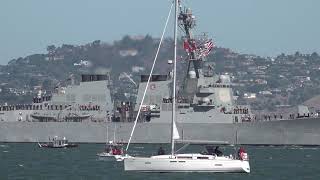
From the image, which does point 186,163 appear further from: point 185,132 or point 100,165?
point 185,132

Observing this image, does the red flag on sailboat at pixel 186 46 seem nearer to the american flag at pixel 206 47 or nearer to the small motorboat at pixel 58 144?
the american flag at pixel 206 47

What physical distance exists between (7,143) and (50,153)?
1835 cm

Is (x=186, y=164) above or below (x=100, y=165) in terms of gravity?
above

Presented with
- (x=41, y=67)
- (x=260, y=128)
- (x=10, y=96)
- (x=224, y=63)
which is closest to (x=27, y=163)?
(x=260, y=128)

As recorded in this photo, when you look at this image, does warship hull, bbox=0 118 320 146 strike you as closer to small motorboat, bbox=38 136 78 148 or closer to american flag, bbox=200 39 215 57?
small motorboat, bbox=38 136 78 148

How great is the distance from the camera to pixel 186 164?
154 feet

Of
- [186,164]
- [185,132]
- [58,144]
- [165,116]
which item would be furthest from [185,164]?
[165,116]

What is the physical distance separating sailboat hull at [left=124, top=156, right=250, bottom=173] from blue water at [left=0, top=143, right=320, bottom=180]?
0.95 feet

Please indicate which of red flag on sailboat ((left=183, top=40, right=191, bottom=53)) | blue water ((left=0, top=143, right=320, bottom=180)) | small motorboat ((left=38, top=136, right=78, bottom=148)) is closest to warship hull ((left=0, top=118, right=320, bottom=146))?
blue water ((left=0, top=143, right=320, bottom=180))

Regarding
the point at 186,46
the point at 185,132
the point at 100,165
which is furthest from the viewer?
the point at 186,46

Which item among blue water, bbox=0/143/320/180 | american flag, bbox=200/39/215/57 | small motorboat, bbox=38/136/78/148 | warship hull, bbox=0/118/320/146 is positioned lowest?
blue water, bbox=0/143/320/180

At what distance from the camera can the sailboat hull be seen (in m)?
47.0

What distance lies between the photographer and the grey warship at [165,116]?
7950 cm

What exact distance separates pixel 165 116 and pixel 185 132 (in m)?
2.25
